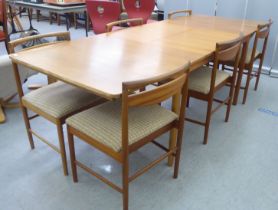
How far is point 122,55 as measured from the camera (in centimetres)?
167

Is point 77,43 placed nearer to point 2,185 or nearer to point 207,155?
point 2,185

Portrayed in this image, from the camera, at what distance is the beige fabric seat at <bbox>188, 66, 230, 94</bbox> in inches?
76.8

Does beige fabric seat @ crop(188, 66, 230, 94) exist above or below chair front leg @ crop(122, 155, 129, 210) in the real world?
above

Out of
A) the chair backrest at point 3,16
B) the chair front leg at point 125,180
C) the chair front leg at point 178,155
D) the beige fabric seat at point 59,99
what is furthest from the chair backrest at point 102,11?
the chair front leg at point 125,180

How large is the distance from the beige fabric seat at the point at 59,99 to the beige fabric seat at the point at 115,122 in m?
0.14

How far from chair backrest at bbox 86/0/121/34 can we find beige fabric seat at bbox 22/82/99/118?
1751 mm

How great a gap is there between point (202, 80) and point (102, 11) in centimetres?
→ 189

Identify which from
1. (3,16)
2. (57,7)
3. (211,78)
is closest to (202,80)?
(211,78)

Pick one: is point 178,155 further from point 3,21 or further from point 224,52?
point 3,21

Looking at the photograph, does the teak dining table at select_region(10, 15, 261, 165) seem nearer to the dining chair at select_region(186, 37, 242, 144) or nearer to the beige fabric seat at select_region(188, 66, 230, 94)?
the dining chair at select_region(186, 37, 242, 144)

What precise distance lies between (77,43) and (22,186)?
101 cm

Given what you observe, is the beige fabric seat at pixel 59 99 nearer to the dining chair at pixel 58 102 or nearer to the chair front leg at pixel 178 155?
the dining chair at pixel 58 102

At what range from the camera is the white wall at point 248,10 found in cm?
329

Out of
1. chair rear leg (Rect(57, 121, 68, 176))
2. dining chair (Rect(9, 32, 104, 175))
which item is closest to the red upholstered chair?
dining chair (Rect(9, 32, 104, 175))
